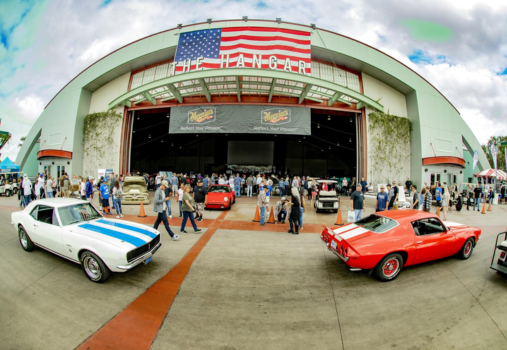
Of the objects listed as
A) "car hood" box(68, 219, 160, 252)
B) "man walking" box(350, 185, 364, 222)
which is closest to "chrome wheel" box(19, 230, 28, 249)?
"car hood" box(68, 219, 160, 252)

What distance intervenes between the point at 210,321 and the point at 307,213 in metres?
9.20

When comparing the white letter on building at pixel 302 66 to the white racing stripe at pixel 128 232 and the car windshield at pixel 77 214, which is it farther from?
the white racing stripe at pixel 128 232

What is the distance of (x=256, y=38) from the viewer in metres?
16.4

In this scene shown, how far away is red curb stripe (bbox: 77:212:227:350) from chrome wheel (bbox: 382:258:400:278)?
404cm

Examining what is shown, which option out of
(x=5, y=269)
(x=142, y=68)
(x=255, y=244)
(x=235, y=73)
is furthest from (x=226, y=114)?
(x=5, y=269)

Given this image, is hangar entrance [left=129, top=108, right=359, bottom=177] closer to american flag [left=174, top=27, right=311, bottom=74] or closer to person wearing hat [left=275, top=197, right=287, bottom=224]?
american flag [left=174, top=27, right=311, bottom=74]

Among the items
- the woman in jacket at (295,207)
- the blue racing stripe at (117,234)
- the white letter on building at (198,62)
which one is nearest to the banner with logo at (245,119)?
the white letter on building at (198,62)

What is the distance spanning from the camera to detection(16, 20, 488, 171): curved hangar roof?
16234 millimetres

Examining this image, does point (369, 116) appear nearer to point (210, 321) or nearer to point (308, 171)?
point (308, 171)

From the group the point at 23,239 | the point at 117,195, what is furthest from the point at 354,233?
the point at 117,195

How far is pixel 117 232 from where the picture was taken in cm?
476

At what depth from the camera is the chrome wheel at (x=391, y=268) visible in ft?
15.1

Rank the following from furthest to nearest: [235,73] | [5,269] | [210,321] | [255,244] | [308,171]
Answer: [308,171], [235,73], [255,244], [5,269], [210,321]

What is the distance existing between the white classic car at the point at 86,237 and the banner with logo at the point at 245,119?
42.3 feet
